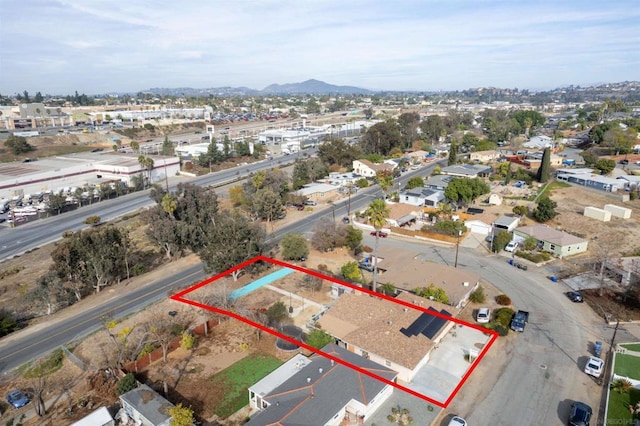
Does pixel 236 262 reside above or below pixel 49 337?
above

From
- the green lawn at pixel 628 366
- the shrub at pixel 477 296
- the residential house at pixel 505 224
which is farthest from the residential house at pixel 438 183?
the green lawn at pixel 628 366

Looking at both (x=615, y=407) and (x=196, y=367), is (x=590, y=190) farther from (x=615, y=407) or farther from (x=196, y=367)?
(x=196, y=367)

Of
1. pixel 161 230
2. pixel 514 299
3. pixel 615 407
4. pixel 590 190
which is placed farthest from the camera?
pixel 590 190

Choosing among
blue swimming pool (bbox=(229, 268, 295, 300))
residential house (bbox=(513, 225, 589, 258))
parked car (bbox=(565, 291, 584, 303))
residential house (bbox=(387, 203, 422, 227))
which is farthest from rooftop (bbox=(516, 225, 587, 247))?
blue swimming pool (bbox=(229, 268, 295, 300))

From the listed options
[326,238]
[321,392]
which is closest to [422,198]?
[326,238]

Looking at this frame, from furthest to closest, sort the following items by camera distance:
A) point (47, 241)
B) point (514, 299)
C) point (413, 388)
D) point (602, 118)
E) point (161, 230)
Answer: point (602, 118), point (47, 241), point (161, 230), point (514, 299), point (413, 388)

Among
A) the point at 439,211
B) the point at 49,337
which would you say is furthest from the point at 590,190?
the point at 49,337

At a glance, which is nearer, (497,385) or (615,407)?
(615,407)

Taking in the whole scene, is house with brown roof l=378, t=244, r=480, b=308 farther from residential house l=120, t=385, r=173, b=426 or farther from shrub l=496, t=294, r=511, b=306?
residential house l=120, t=385, r=173, b=426
